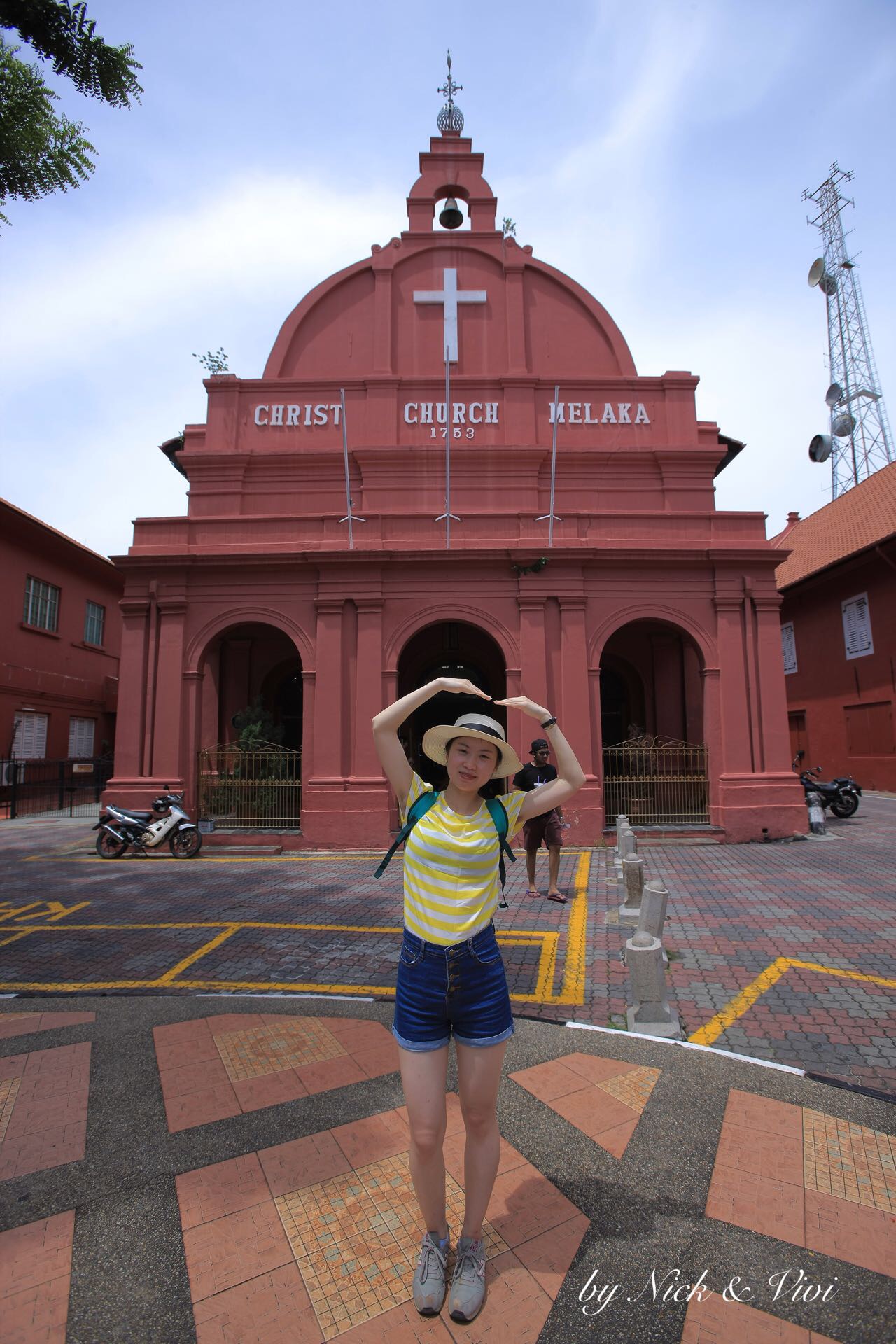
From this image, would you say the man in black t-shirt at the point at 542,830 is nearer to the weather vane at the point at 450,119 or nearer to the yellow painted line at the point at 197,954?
the yellow painted line at the point at 197,954

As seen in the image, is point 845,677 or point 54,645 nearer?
point 845,677

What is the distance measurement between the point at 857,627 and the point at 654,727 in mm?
8407

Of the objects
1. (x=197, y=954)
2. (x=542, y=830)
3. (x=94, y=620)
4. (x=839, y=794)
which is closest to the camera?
(x=197, y=954)

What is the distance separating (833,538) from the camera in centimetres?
2150

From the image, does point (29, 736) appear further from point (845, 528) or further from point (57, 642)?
point (845, 528)

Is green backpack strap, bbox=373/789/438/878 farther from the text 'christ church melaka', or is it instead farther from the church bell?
the church bell

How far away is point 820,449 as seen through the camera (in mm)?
29812

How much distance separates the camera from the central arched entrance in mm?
15328

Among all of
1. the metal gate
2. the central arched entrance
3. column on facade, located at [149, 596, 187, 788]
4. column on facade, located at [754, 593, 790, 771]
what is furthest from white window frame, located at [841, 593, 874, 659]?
column on facade, located at [149, 596, 187, 788]

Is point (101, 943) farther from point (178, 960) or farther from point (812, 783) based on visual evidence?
point (812, 783)

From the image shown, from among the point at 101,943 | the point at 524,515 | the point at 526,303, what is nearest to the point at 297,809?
the point at 101,943

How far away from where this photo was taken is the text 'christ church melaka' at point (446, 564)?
12.1 m

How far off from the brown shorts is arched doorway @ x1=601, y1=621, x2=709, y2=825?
4453mm

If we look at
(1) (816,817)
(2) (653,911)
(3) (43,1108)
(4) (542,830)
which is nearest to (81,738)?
(4) (542,830)
